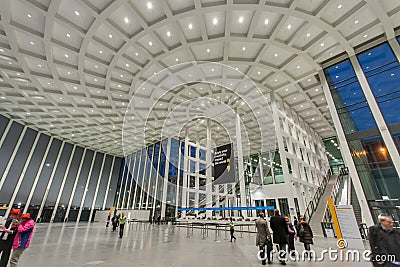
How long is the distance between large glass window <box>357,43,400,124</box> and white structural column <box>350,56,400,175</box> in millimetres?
186

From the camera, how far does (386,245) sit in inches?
94.0

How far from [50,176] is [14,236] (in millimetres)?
24704

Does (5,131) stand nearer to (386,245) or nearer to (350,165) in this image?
(386,245)

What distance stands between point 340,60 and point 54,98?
22325mm

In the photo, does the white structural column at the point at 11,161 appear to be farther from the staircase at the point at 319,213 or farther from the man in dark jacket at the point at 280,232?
the staircase at the point at 319,213

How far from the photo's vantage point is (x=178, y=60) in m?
12.5

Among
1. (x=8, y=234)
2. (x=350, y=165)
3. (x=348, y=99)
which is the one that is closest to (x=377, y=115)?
(x=348, y=99)

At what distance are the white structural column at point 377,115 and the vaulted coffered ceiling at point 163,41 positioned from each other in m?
1.19

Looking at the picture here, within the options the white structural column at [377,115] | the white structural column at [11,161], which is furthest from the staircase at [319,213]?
the white structural column at [11,161]

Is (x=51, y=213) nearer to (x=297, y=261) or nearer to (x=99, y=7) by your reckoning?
(x=99, y=7)

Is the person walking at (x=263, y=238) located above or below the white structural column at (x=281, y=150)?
below

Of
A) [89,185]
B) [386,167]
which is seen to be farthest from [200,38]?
[89,185]

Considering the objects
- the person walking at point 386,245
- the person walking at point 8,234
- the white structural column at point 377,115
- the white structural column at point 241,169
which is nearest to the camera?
the person walking at point 386,245

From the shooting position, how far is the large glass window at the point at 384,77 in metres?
10.2
